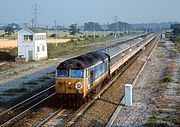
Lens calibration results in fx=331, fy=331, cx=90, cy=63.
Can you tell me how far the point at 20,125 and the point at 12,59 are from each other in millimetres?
35006

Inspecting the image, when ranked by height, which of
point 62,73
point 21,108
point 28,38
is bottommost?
point 21,108

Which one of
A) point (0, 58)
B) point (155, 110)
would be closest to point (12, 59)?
point (0, 58)

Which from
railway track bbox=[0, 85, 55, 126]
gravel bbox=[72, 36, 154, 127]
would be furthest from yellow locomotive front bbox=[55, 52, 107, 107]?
railway track bbox=[0, 85, 55, 126]

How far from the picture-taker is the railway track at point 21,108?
16.5 meters

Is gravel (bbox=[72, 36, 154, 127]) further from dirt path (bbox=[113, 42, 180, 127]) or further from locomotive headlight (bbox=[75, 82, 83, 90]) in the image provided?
locomotive headlight (bbox=[75, 82, 83, 90])

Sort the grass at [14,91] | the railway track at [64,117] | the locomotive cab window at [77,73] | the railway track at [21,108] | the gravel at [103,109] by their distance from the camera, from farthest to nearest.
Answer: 1. the grass at [14,91]
2. the locomotive cab window at [77,73]
3. the railway track at [21,108]
4. the gravel at [103,109]
5. the railway track at [64,117]

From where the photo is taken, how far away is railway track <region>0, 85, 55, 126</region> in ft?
54.0

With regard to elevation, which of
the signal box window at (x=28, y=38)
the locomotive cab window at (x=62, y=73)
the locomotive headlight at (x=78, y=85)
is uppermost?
the signal box window at (x=28, y=38)

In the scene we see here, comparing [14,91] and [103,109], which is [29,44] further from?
[103,109]

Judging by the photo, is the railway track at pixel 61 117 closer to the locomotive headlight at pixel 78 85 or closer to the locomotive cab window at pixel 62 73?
the locomotive headlight at pixel 78 85

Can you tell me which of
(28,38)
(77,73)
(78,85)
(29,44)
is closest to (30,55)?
(29,44)

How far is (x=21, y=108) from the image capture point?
Answer: 18984mm

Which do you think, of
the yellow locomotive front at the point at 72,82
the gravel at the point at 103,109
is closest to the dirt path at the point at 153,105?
the gravel at the point at 103,109

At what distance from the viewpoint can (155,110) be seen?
18.3m
